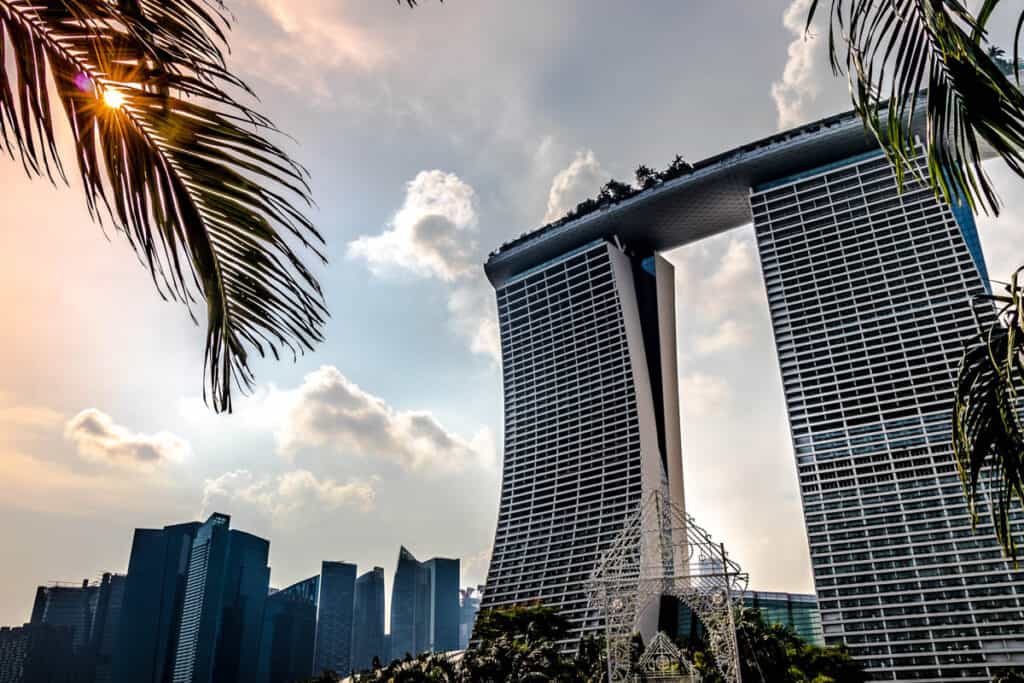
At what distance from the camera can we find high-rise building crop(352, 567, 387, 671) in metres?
153

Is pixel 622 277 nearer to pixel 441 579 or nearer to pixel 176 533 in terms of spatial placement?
pixel 176 533

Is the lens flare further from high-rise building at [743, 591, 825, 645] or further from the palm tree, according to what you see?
high-rise building at [743, 591, 825, 645]

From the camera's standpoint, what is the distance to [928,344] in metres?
48.9

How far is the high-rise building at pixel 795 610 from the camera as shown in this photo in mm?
71812

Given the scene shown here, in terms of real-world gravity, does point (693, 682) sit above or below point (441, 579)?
below

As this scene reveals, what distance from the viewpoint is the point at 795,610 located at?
72.7m

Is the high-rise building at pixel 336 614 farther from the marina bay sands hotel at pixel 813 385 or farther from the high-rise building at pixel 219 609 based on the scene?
the marina bay sands hotel at pixel 813 385

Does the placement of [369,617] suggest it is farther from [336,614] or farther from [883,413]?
[883,413]

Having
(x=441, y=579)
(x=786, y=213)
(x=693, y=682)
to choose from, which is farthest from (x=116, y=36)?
(x=441, y=579)

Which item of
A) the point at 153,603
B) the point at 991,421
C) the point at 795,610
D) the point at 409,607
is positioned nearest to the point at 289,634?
the point at 153,603

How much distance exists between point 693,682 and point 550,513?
37.3 m

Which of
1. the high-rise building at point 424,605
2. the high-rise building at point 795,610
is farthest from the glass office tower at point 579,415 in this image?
the high-rise building at point 424,605

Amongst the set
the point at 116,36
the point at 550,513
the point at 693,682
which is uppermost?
the point at 550,513

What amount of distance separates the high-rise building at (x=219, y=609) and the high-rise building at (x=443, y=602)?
6069cm
